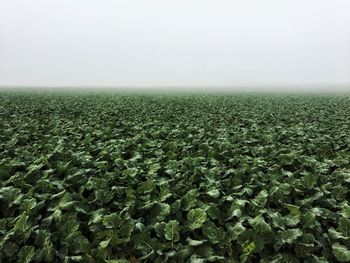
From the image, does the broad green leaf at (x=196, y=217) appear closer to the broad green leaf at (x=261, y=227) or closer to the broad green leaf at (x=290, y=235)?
the broad green leaf at (x=261, y=227)

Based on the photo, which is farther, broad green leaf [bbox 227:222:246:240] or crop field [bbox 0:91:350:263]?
broad green leaf [bbox 227:222:246:240]

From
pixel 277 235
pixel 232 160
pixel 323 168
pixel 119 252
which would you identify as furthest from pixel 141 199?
pixel 323 168

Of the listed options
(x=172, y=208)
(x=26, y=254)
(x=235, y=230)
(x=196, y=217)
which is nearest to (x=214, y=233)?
(x=235, y=230)

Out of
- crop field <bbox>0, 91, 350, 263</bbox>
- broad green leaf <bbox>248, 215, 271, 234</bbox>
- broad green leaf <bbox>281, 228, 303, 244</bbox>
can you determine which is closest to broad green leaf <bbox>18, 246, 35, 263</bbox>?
crop field <bbox>0, 91, 350, 263</bbox>

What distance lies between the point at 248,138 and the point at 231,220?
14.8ft

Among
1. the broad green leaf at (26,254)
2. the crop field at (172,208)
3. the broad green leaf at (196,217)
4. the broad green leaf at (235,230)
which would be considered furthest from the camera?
the broad green leaf at (196,217)

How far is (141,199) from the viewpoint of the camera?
4324 millimetres

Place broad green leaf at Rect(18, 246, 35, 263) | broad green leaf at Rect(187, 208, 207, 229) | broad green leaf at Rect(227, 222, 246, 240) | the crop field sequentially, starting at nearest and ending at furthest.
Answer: broad green leaf at Rect(18, 246, 35, 263) < the crop field < broad green leaf at Rect(227, 222, 246, 240) < broad green leaf at Rect(187, 208, 207, 229)

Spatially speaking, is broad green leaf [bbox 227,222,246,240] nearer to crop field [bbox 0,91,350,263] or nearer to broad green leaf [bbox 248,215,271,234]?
crop field [bbox 0,91,350,263]

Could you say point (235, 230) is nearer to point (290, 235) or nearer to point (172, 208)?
point (290, 235)

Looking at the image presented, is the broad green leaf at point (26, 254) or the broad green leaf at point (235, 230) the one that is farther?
the broad green leaf at point (235, 230)

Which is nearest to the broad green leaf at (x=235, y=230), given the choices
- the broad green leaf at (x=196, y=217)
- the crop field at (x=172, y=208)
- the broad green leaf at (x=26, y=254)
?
the crop field at (x=172, y=208)

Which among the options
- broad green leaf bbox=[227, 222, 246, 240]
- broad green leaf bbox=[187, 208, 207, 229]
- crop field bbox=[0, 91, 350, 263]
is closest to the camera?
crop field bbox=[0, 91, 350, 263]

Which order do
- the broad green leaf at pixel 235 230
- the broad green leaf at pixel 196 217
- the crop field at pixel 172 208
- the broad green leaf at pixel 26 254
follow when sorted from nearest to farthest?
the broad green leaf at pixel 26 254
the crop field at pixel 172 208
the broad green leaf at pixel 235 230
the broad green leaf at pixel 196 217
